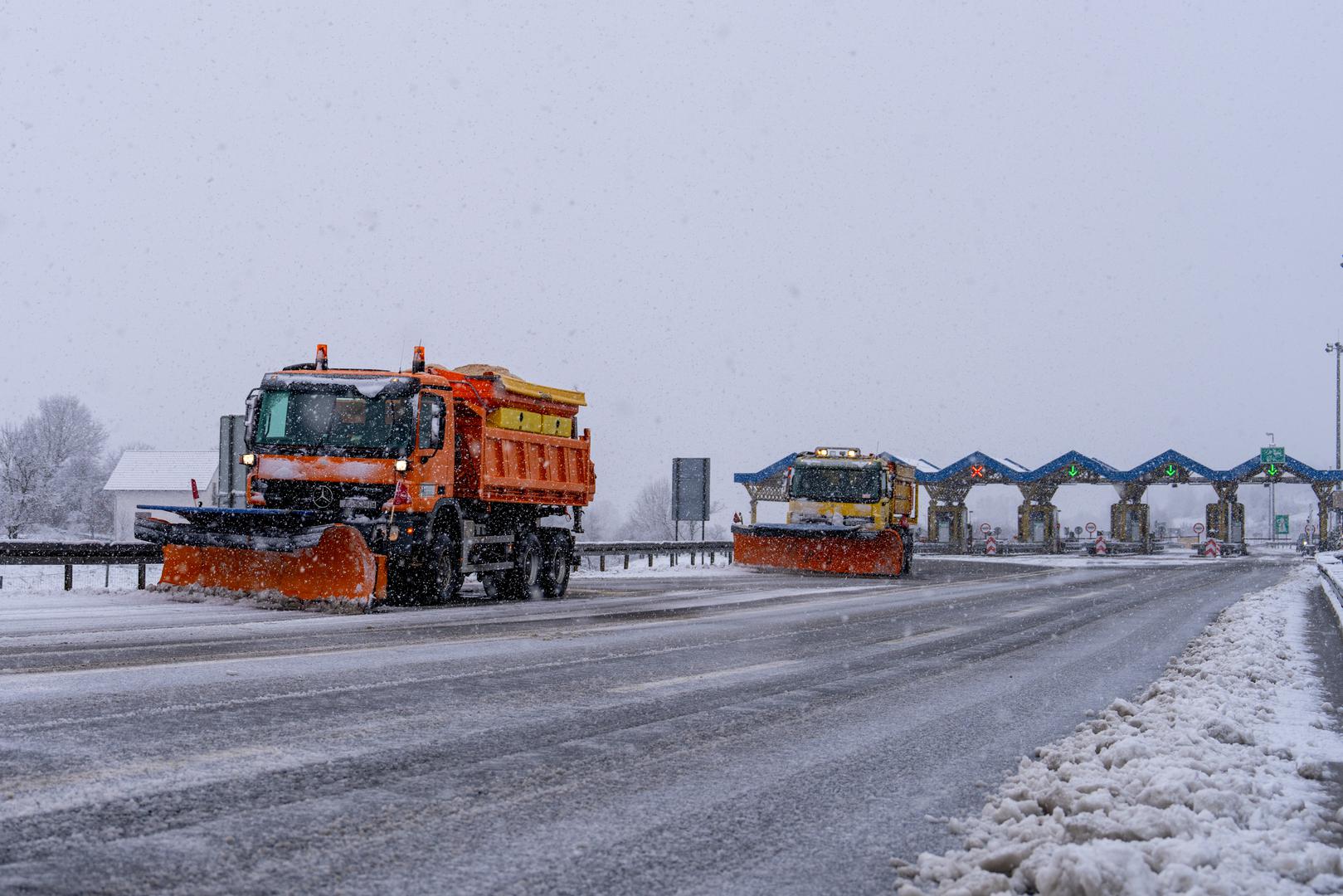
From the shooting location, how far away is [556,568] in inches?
778

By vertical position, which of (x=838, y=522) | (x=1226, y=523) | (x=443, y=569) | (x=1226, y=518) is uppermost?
(x=1226, y=518)

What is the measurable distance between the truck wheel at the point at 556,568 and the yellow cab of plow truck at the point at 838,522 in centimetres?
1055

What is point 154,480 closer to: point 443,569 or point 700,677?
point 443,569

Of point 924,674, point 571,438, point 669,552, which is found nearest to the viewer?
point 924,674

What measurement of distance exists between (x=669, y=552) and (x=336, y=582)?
2037cm

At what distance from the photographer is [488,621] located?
13.4 meters

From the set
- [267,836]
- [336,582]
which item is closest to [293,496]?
[336,582]

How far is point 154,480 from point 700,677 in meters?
79.2

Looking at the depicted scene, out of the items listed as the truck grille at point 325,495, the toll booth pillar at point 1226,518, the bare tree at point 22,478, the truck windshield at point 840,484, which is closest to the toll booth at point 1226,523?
the toll booth pillar at point 1226,518

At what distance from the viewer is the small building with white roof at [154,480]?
7869cm

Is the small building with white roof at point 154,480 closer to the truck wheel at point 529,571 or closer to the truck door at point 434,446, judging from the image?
the truck wheel at point 529,571

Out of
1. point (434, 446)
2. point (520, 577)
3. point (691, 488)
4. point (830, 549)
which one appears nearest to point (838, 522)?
point (830, 549)

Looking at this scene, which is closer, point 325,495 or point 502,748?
point 502,748

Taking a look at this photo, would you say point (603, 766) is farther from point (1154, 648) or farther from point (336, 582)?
point (336, 582)
